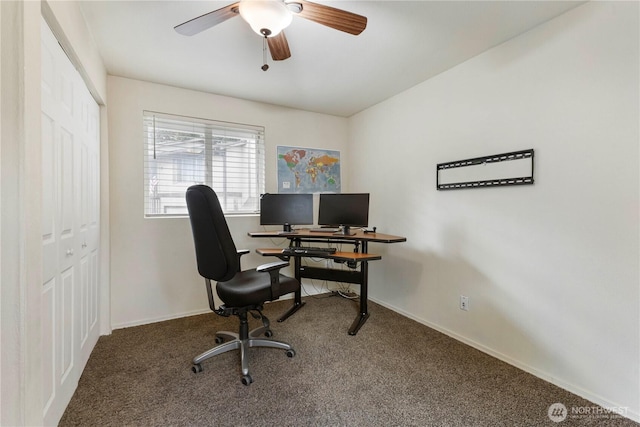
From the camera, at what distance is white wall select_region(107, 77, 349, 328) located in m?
2.49

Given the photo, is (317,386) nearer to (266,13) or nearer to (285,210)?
(285,210)

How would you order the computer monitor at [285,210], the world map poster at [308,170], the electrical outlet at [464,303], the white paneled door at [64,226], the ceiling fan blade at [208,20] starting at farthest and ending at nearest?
the world map poster at [308,170] → the computer monitor at [285,210] → the electrical outlet at [464,303] → the ceiling fan blade at [208,20] → the white paneled door at [64,226]

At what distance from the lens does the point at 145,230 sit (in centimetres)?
261

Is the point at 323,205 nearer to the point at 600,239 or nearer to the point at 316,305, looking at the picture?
the point at 316,305

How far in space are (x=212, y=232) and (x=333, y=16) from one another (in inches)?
53.8

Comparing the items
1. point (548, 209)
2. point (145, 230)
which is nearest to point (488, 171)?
point (548, 209)

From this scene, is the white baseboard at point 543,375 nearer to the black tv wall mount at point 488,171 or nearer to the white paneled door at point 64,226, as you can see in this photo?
the black tv wall mount at point 488,171

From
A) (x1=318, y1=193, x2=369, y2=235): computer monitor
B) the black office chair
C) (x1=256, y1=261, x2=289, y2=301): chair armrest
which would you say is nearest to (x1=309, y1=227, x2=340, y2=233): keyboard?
(x1=318, y1=193, x2=369, y2=235): computer monitor

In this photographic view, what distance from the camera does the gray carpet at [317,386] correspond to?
4.71ft

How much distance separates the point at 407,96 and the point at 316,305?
241 centimetres

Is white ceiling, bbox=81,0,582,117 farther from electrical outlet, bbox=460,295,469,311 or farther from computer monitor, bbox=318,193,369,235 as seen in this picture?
electrical outlet, bbox=460,295,469,311

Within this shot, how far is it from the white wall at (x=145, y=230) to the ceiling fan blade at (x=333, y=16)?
71.5 inches

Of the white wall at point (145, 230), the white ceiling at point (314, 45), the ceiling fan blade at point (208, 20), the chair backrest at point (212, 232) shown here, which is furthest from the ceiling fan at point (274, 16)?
the white wall at point (145, 230)

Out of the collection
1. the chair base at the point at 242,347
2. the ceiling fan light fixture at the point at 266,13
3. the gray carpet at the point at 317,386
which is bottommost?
the gray carpet at the point at 317,386
